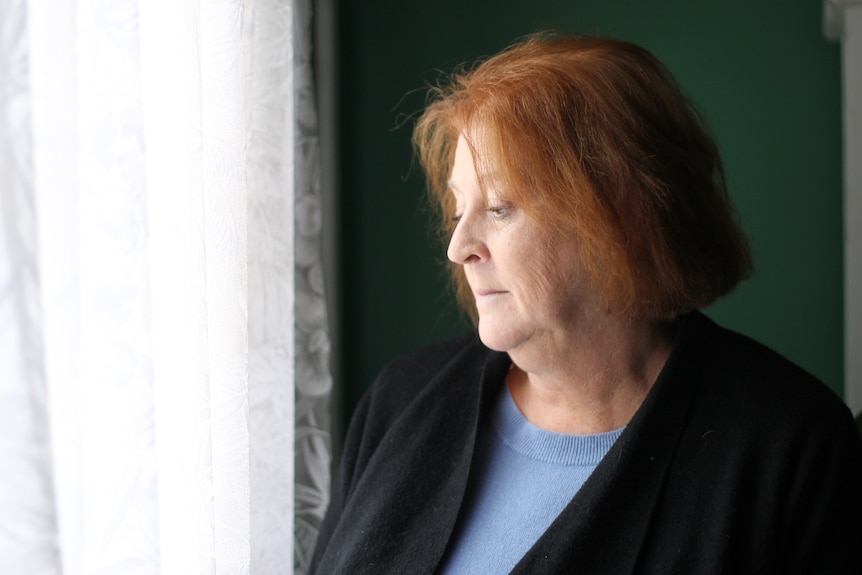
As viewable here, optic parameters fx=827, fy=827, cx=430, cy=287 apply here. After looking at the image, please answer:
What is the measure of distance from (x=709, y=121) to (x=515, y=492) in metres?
0.88

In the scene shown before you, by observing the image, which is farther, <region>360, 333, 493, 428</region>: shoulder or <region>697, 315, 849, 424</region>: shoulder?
<region>360, 333, 493, 428</region>: shoulder

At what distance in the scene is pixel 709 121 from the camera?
1.62 metres

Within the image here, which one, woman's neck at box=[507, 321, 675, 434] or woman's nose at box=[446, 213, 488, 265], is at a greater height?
woman's nose at box=[446, 213, 488, 265]

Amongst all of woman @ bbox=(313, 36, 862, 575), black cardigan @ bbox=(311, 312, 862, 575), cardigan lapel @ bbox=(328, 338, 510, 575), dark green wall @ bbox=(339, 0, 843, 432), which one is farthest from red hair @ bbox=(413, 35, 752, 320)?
dark green wall @ bbox=(339, 0, 843, 432)

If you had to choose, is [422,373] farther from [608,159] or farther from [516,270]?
[608,159]

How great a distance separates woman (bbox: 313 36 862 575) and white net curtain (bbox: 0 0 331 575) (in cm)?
30

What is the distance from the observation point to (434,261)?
5.83ft

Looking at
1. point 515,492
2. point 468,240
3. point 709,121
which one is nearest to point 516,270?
point 468,240

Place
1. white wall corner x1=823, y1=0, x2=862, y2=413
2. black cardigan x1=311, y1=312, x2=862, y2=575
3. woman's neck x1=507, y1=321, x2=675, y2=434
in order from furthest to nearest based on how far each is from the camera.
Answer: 1. white wall corner x1=823, y1=0, x2=862, y2=413
2. woman's neck x1=507, y1=321, x2=675, y2=434
3. black cardigan x1=311, y1=312, x2=862, y2=575

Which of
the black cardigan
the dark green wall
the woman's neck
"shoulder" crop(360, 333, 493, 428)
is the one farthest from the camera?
the dark green wall

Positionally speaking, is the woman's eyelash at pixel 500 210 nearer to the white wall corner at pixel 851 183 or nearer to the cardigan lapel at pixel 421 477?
the cardigan lapel at pixel 421 477

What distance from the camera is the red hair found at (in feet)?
3.54

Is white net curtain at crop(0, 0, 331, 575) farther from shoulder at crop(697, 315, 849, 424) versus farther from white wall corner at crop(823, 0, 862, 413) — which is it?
white wall corner at crop(823, 0, 862, 413)

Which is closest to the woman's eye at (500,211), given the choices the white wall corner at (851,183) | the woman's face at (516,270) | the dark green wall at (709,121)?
the woman's face at (516,270)
